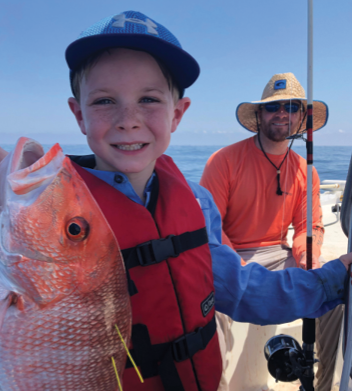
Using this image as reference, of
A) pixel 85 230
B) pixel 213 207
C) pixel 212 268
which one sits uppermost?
pixel 85 230

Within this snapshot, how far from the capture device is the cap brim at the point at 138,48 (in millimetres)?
1090

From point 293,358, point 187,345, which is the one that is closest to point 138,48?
point 187,345

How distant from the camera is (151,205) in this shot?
1.33 meters

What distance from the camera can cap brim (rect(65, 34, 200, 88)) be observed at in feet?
3.58

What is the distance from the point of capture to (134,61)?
3.74 feet

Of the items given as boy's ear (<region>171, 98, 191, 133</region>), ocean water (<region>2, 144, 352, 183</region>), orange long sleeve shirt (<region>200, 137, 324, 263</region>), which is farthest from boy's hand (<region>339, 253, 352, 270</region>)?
ocean water (<region>2, 144, 352, 183</region>)

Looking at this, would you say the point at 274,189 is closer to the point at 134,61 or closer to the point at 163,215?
the point at 163,215

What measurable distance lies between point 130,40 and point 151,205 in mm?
641

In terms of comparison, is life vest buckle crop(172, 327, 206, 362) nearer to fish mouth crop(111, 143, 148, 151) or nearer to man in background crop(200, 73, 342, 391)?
fish mouth crop(111, 143, 148, 151)

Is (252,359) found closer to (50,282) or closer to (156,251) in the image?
(156,251)

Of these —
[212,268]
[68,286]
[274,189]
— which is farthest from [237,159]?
[68,286]

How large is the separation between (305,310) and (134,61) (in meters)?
1.31

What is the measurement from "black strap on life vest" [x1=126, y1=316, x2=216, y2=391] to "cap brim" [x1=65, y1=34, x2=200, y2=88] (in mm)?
1019

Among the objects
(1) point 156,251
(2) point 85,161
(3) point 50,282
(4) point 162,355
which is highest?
(2) point 85,161
